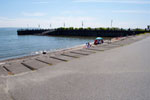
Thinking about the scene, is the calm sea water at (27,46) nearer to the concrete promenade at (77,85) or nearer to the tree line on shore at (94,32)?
the concrete promenade at (77,85)

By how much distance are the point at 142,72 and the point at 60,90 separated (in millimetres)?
5099

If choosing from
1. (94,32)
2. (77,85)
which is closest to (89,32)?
(94,32)

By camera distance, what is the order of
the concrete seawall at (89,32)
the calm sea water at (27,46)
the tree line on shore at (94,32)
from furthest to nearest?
the concrete seawall at (89,32), the tree line on shore at (94,32), the calm sea water at (27,46)

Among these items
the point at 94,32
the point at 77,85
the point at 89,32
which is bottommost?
the point at 77,85

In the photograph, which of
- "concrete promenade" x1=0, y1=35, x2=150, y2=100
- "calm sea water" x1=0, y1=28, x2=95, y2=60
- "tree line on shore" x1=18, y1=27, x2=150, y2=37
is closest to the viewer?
"concrete promenade" x1=0, y1=35, x2=150, y2=100

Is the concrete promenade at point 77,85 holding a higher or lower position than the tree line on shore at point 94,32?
lower

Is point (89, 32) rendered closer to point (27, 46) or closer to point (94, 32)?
point (94, 32)

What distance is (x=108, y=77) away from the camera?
683 cm

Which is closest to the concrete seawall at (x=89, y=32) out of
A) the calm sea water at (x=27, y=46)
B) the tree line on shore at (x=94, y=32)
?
the tree line on shore at (x=94, y=32)

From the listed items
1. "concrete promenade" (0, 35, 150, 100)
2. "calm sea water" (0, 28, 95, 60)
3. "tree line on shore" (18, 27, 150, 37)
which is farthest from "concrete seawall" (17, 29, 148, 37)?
"concrete promenade" (0, 35, 150, 100)

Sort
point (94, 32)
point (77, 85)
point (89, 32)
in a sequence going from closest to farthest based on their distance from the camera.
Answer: point (77, 85)
point (94, 32)
point (89, 32)

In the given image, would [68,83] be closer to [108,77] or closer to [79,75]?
[79,75]

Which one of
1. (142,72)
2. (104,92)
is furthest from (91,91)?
(142,72)

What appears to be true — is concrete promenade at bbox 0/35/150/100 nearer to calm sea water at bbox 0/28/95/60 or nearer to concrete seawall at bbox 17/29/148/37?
calm sea water at bbox 0/28/95/60
